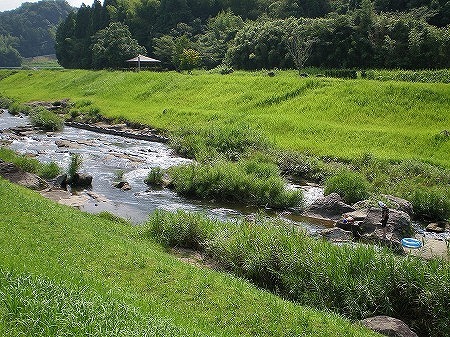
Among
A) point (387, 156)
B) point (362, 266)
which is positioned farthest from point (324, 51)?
point (362, 266)

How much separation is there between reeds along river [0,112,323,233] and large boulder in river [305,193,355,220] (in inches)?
39.8

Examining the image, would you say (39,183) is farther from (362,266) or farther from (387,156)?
(387,156)

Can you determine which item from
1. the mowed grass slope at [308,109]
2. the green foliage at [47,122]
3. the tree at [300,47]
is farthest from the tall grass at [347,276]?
the tree at [300,47]

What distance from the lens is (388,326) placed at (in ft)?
36.4

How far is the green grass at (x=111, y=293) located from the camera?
7441 millimetres

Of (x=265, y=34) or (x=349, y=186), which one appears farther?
(x=265, y=34)

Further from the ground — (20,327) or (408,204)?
(20,327)

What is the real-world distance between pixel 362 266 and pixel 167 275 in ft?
17.7

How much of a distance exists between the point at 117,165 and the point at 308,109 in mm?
16678

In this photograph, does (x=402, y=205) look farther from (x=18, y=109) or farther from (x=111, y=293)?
(x=18, y=109)

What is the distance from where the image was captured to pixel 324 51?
58.6m

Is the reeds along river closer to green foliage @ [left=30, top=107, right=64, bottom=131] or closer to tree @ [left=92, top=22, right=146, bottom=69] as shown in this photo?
green foliage @ [left=30, top=107, right=64, bottom=131]

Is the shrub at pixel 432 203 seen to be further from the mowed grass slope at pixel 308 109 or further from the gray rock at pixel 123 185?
the gray rock at pixel 123 185

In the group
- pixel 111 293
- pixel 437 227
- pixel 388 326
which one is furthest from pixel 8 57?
pixel 388 326
